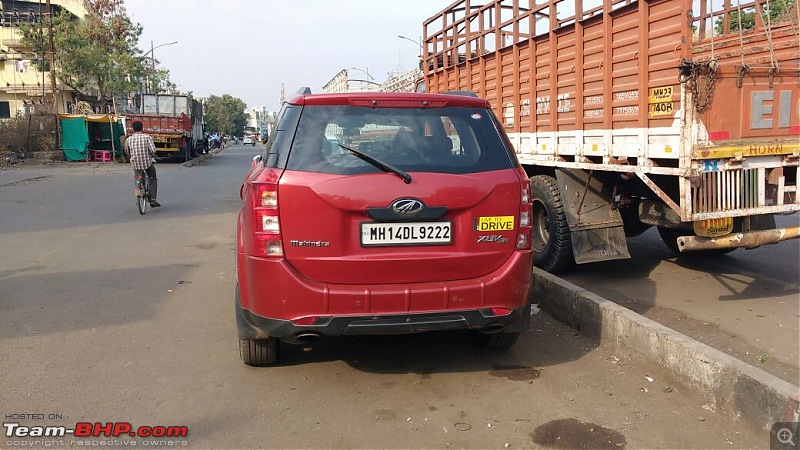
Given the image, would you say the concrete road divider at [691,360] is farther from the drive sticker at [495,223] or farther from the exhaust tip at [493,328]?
the drive sticker at [495,223]

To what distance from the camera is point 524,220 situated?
12.0 feet

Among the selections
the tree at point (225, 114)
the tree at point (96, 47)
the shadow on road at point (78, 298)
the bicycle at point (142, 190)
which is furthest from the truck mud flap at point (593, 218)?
the tree at point (225, 114)

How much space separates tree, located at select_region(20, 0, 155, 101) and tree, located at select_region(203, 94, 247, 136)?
54092mm

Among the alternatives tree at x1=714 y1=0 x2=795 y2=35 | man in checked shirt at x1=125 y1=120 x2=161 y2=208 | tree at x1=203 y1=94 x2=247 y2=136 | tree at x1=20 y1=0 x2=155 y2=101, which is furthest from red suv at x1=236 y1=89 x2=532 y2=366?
tree at x1=203 y1=94 x2=247 y2=136

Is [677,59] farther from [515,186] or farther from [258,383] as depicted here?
[258,383]

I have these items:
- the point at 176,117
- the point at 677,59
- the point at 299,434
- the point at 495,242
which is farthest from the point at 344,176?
Answer: the point at 176,117

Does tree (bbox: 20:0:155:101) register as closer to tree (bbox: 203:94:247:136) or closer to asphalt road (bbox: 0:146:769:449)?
asphalt road (bbox: 0:146:769:449)

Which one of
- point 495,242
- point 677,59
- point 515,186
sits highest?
point 677,59

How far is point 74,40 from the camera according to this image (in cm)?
3609

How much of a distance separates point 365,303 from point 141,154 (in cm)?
953

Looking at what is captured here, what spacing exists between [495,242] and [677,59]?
2247mm

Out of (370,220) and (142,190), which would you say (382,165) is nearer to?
(370,220)

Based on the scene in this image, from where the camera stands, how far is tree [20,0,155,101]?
118 ft

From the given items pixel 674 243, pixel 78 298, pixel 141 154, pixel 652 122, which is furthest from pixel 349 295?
pixel 141 154
